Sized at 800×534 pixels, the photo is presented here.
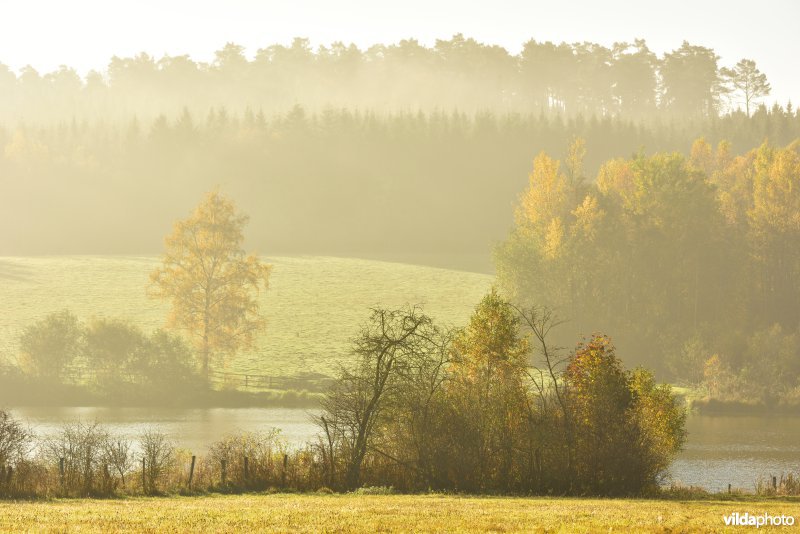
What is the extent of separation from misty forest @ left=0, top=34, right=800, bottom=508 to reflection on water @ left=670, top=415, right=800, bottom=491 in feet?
1.78

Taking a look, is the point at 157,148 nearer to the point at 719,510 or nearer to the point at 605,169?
the point at 605,169

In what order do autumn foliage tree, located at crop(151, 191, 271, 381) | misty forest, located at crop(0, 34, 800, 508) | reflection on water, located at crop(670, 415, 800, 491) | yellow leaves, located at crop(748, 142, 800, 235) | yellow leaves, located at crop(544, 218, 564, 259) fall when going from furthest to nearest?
yellow leaves, located at crop(748, 142, 800, 235), yellow leaves, located at crop(544, 218, 564, 259), autumn foliage tree, located at crop(151, 191, 271, 381), reflection on water, located at crop(670, 415, 800, 491), misty forest, located at crop(0, 34, 800, 508)

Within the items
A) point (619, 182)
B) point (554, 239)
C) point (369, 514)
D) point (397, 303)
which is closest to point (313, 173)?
point (397, 303)

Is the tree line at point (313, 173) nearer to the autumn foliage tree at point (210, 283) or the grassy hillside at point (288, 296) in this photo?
the grassy hillside at point (288, 296)

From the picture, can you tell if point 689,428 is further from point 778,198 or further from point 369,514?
point 369,514

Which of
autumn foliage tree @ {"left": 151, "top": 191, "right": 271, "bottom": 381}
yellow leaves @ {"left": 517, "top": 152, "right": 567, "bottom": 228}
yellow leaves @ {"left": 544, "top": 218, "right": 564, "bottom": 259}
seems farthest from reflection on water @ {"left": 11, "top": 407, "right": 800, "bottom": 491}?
yellow leaves @ {"left": 517, "top": 152, "right": 567, "bottom": 228}

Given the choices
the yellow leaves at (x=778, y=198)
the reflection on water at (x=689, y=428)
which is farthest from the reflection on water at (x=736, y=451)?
the yellow leaves at (x=778, y=198)

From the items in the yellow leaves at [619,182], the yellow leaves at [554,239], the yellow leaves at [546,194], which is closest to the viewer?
the yellow leaves at [554,239]

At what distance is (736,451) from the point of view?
187 ft

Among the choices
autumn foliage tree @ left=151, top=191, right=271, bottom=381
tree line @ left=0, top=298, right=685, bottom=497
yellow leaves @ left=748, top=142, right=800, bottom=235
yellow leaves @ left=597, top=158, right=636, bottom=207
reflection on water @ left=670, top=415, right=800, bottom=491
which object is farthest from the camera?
yellow leaves @ left=597, top=158, right=636, bottom=207

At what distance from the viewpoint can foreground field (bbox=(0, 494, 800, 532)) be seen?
2277cm

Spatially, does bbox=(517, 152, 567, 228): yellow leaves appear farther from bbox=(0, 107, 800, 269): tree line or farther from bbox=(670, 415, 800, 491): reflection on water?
bbox=(0, 107, 800, 269): tree line

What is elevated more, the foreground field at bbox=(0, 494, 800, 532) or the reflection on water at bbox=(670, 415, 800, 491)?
the foreground field at bbox=(0, 494, 800, 532)

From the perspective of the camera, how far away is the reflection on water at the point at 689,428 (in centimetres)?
5038
